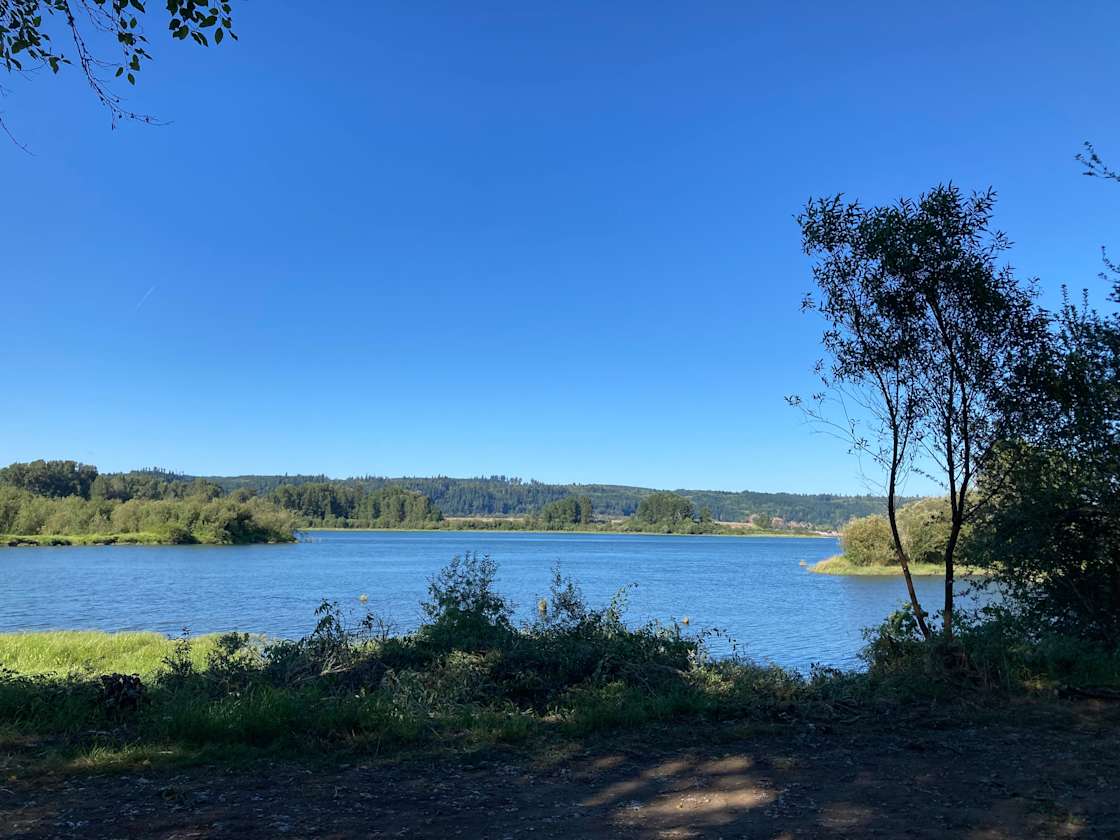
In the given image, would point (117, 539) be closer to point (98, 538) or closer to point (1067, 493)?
point (98, 538)

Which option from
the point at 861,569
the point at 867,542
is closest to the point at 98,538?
the point at 861,569

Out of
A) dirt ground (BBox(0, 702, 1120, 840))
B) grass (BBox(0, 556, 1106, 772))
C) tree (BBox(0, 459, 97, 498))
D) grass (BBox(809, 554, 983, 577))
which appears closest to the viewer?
dirt ground (BBox(0, 702, 1120, 840))

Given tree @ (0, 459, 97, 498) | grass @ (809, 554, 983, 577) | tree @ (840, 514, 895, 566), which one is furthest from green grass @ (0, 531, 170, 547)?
tree @ (840, 514, 895, 566)

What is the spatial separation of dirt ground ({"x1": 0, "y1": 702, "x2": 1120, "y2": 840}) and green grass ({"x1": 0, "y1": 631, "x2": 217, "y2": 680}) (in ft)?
35.3

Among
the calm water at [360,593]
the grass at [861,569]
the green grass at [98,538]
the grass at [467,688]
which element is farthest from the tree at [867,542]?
the green grass at [98,538]

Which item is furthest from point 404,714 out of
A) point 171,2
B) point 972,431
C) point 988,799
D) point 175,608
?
point 175,608

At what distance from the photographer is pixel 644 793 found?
5.59 metres

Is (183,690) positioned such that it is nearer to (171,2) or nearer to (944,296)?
(171,2)

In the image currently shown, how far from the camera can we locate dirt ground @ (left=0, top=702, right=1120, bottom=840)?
4.81 m

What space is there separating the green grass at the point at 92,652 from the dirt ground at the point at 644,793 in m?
10.8

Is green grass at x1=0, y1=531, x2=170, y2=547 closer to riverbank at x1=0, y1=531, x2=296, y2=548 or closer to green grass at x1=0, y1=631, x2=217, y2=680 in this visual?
riverbank at x1=0, y1=531, x2=296, y2=548

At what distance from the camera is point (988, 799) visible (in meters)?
5.41

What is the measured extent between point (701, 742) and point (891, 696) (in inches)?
119

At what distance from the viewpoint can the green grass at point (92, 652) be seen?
16.1 metres
